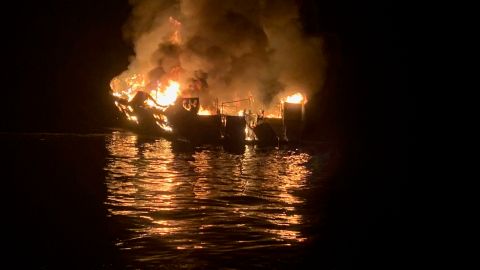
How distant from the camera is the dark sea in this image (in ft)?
33.0

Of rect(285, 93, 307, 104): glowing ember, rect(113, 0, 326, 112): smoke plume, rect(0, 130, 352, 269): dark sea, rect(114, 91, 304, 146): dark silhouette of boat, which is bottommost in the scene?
rect(0, 130, 352, 269): dark sea

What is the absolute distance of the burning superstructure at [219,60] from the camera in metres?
51.1

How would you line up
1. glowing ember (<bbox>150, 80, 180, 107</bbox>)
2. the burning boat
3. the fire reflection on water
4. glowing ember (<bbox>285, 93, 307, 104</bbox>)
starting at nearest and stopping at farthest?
1. the fire reflection on water
2. the burning boat
3. glowing ember (<bbox>150, 80, 180, 107</bbox>)
4. glowing ember (<bbox>285, 93, 307, 104</bbox>)

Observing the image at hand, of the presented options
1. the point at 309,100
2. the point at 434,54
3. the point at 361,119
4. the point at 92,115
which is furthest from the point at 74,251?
the point at 92,115

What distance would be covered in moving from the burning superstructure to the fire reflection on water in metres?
22.2

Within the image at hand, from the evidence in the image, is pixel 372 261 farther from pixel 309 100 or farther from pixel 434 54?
pixel 434 54

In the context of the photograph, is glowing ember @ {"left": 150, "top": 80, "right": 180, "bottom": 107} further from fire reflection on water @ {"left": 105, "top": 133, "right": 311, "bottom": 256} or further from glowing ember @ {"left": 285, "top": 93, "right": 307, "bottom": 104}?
fire reflection on water @ {"left": 105, "top": 133, "right": 311, "bottom": 256}

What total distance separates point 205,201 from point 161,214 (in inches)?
93.7

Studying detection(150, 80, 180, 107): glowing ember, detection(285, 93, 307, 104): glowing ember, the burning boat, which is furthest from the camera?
detection(285, 93, 307, 104): glowing ember

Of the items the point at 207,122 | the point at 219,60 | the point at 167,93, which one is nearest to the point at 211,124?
the point at 207,122

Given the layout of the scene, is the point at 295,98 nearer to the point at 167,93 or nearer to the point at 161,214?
the point at 167,93

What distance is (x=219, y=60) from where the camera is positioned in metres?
52.3

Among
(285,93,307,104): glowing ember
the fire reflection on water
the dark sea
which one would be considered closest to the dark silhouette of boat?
(285,93,307,104): glowing ember

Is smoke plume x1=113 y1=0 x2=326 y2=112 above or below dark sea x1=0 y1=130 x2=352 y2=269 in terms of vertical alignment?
above
